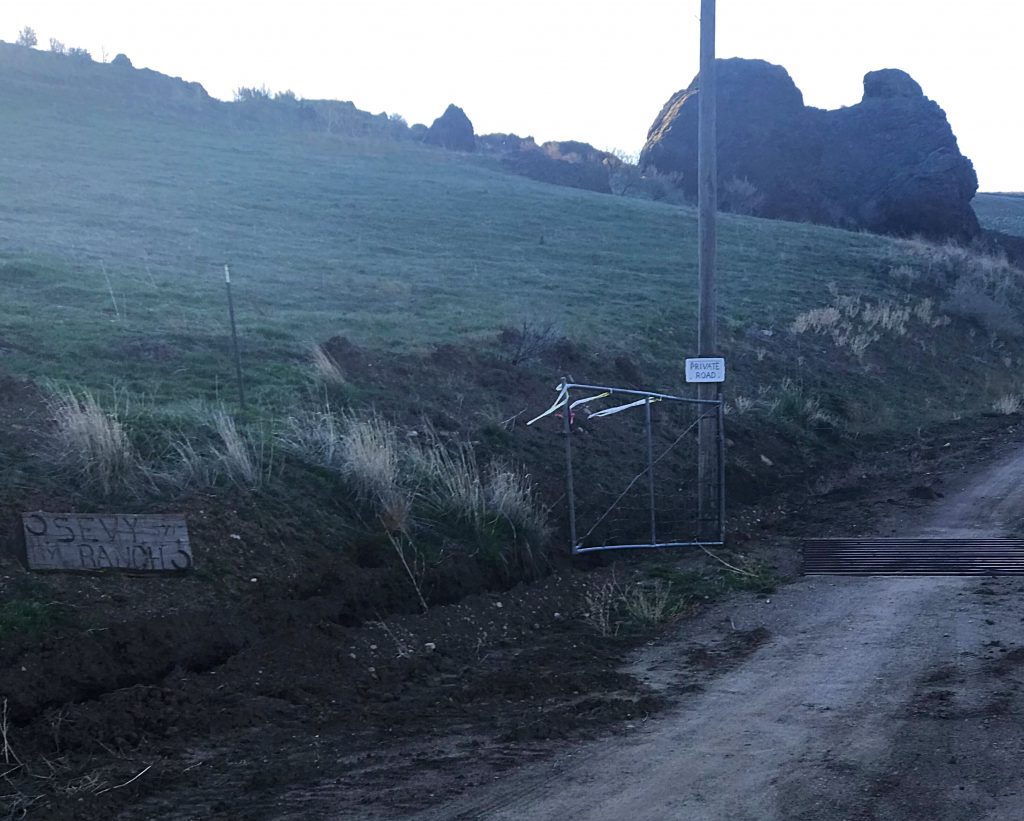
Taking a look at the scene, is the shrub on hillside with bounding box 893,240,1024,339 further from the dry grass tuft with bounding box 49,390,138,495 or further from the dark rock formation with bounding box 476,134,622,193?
the dry grass tuft with bounding box 49,390,138,495

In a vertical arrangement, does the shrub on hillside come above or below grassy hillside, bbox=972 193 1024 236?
below

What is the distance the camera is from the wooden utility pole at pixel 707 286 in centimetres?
1270

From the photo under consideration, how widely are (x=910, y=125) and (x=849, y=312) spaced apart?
32.5 meters

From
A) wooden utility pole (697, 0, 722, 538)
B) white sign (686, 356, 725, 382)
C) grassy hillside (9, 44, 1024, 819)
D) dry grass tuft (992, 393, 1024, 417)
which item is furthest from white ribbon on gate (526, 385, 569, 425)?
dry grass tuft (992, 393, 1024, 417)

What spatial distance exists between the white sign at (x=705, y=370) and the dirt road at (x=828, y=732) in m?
3.44

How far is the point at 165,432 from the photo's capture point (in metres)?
9.85

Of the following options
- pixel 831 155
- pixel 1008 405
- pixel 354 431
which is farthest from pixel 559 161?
pixel 354 431

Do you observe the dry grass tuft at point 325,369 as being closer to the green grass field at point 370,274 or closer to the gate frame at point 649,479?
the green grass field at point 370,274

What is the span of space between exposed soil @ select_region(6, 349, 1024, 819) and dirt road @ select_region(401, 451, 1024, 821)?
9 cm

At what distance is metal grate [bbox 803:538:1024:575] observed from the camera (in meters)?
10.9

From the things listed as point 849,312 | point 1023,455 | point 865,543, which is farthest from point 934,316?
point 865,543

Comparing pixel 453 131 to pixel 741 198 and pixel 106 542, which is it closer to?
pixel 741 198

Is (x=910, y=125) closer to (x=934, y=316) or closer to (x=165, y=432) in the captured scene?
(x=934, y=316)

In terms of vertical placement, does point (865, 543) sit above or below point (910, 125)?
below
